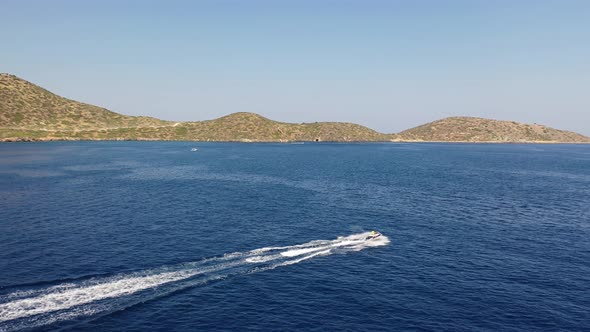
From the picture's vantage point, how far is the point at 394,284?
66.6m

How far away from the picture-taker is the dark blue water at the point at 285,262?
54.8 meters

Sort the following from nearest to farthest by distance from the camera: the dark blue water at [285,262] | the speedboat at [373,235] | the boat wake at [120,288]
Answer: the boat wake at [120,288] → the dark blue water at [285,262] → the speedboat at [373,235]

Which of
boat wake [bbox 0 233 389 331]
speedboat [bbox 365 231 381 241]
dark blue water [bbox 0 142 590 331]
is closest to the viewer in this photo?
boat wake [bbox 0 233 389 331]

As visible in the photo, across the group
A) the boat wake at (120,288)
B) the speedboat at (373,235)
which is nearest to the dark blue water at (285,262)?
the boat wake at (120,288)

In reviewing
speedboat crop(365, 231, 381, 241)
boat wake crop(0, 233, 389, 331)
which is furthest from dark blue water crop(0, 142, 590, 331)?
speedboat crop(365, 231, 381, 241)

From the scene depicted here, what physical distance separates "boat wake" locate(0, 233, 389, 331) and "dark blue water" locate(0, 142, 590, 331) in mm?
280

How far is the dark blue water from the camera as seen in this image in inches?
2157

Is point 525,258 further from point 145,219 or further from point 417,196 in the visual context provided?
point 145,219

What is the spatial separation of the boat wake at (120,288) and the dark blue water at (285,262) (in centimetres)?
28

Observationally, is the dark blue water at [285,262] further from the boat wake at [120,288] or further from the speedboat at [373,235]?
the speedboat at [373,235]

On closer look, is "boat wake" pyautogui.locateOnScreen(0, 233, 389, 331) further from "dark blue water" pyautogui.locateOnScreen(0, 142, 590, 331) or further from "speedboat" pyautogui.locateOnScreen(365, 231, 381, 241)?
"speedboat" pyautogui.locateOnScreen(365, 231, 381, 241)

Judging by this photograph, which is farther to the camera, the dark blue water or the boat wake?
the dark blue water

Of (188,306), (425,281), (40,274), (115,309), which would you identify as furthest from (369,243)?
(40,274)

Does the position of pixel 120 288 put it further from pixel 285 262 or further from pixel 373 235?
pixel 373 235
